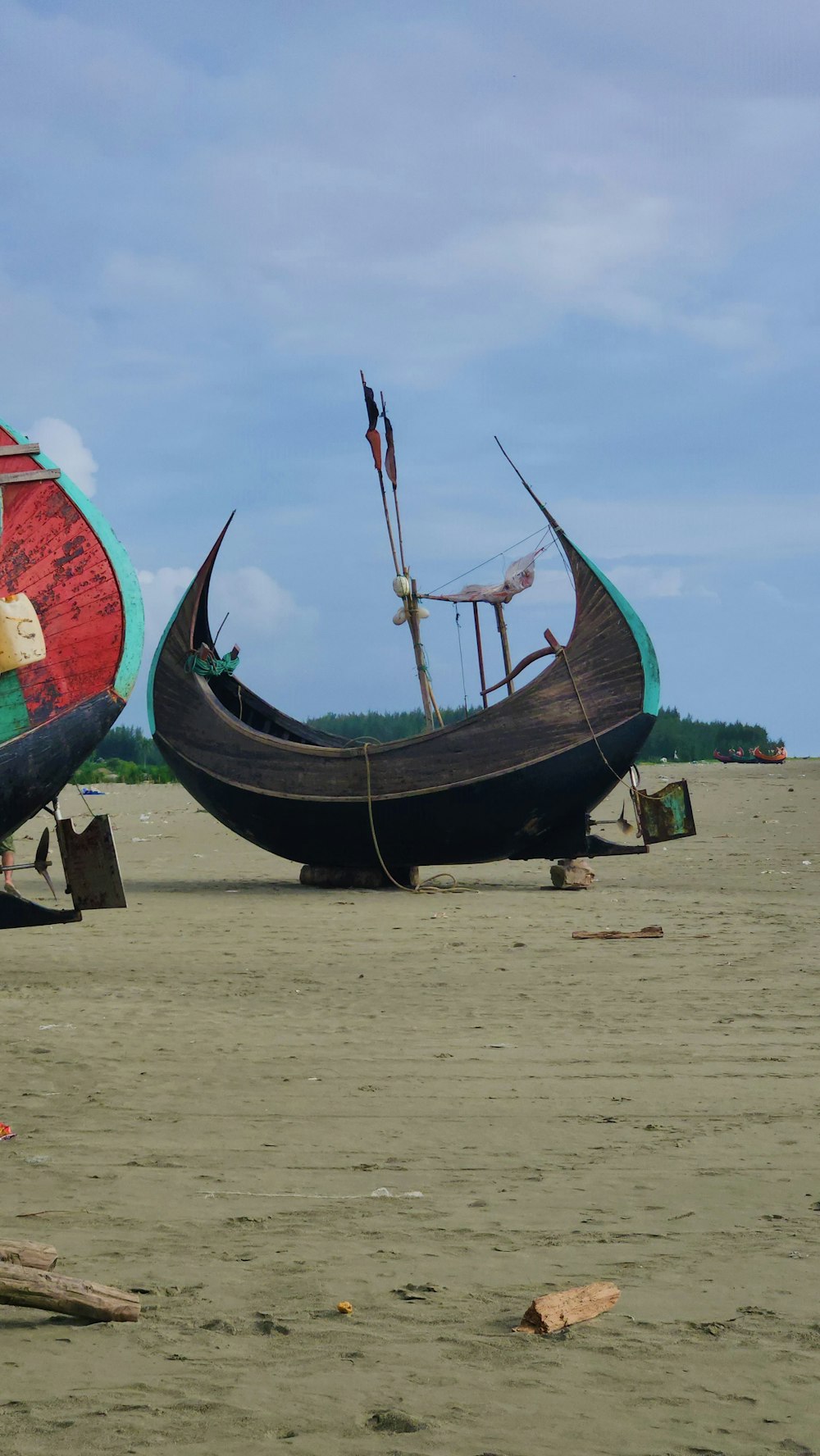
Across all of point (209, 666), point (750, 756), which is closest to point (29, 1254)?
point (209, 666)

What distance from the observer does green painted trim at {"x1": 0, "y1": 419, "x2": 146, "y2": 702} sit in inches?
359

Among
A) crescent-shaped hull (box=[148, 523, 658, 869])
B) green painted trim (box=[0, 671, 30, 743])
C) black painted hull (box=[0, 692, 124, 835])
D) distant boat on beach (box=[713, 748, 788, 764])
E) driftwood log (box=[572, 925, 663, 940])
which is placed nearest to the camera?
black painted hull (box=[0, 692, 124, 835])

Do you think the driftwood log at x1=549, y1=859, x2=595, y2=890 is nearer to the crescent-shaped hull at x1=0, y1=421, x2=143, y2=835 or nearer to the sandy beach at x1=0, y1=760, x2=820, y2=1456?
the sandy beach at x1=0, y1=760, x2=820, y2=1456

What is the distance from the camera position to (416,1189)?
3.90 meters

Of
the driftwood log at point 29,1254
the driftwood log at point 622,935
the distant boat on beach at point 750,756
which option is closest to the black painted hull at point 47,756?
the driftwood log at point 622,935

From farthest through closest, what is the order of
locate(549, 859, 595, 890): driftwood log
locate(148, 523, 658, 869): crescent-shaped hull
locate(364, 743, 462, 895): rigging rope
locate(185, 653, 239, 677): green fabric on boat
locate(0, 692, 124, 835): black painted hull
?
1. locate(185, 653, 239, 677): green fabric on boat
2. locate(549, 859, 595, 890): driftwood log
3. locate(364, 743, 462, 895): rigging rope
4. locate(148, 523, 658, 869): crescent-shaped hull
5. locate(0, 692, 124, 835): black painted hull

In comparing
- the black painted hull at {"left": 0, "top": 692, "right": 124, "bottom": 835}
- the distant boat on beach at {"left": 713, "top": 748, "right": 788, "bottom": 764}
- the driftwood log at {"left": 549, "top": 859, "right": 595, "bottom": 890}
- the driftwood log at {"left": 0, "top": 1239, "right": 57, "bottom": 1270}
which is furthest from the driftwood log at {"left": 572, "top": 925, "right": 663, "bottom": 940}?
the distant boat on beach at {"left": 713, "top": 748, "right": 788, "bottom": 764}

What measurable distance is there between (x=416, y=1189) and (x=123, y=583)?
6.20 metres

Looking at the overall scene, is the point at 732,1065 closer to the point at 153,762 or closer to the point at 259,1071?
the point at 259,1071

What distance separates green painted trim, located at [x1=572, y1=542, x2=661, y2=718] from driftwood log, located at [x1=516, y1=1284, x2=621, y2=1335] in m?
8.91

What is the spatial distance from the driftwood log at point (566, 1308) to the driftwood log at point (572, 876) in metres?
8.91

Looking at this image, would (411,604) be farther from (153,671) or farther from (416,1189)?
(416,1189)

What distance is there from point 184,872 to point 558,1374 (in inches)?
460

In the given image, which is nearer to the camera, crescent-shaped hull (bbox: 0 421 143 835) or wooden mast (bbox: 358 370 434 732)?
crescent-shaped hull (bbox: 0 421 143 835)
